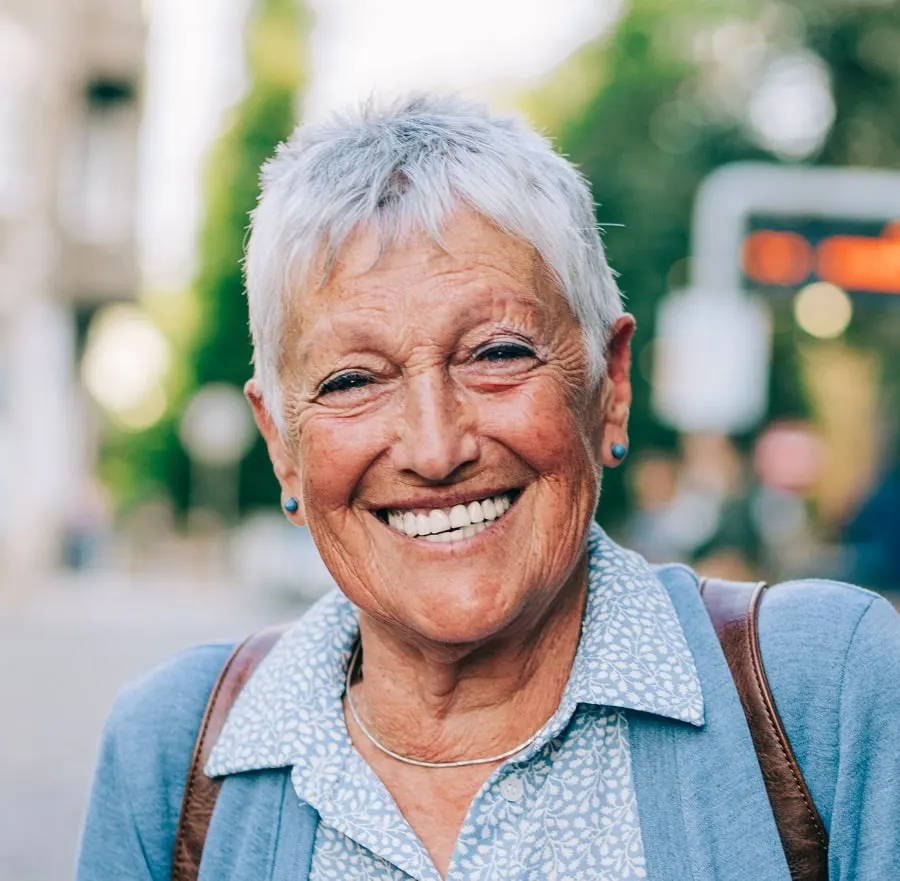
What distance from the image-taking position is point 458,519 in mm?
2088

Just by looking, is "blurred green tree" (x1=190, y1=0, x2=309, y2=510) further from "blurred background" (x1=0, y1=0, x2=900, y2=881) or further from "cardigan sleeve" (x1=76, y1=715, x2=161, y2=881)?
"cardigan sleeve" (x1=76, y1=715, x2=161, y2=881)

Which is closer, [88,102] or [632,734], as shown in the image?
[632,734]

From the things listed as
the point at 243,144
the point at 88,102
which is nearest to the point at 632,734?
the point at 88,102

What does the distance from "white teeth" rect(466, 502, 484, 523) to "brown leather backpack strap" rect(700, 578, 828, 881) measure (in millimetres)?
401

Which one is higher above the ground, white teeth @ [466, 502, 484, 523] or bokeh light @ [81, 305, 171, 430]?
white teeth @ [466, 502, 484, 523]

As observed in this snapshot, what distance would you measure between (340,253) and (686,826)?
3.13 ft

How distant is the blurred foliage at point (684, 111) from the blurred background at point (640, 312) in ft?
0.16

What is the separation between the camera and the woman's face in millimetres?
2055

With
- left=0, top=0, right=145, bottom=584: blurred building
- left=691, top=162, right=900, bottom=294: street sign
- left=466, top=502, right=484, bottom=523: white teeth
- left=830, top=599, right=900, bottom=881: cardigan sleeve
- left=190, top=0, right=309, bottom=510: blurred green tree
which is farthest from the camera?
left=190, top=0, right=309, bottom=510: blurred green tree

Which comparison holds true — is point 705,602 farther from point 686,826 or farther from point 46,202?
point 46,202

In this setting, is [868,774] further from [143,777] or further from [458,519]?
[143,777]

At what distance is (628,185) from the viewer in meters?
25.3

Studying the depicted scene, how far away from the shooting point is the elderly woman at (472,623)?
1.95 metres

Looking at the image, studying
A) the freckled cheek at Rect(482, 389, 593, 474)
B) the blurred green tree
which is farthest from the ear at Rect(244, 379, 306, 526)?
the blurred green tree
